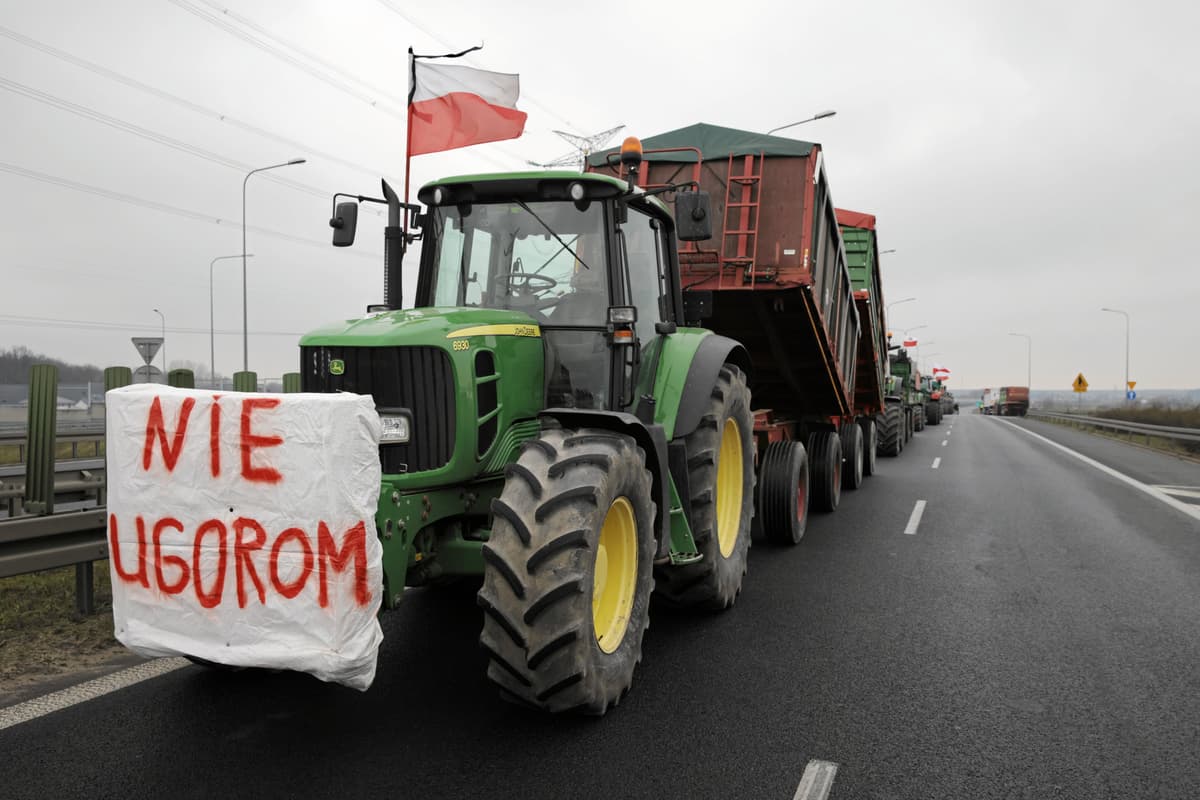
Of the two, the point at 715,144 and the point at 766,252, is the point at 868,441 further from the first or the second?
the point at 715,144

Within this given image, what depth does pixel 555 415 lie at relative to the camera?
416 cm

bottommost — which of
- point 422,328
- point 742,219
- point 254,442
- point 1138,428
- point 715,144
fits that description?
point 1138,428

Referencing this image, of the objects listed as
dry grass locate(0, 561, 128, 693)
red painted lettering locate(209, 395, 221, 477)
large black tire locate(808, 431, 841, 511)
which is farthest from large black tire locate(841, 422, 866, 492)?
red painted lettering locate(209, 395, 221, 477)

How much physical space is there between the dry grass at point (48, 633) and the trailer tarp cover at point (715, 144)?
5214 mm

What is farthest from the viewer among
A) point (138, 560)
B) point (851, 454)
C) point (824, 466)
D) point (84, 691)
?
point (851, 454)

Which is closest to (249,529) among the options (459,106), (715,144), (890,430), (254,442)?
(254,442)

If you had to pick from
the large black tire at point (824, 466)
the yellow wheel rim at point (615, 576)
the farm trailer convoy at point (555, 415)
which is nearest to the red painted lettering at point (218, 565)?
the farm trailer convoy at point (555, 415)

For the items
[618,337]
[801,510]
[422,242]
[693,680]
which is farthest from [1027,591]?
[422,242]

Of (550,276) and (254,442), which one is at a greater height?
(550,276)

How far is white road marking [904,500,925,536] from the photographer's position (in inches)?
355

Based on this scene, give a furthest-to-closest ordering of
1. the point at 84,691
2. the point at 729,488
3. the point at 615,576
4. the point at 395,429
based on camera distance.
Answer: the point at 729,488
the point at 615,576
the point at 84,691
the point at 395,429

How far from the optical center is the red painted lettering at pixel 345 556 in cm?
318

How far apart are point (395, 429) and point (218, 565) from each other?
0.94 meters

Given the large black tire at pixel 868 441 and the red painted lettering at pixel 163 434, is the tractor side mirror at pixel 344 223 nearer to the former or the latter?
the red painted lettering at pixel 163 434
